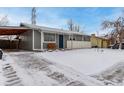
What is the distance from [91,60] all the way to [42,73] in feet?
4.00

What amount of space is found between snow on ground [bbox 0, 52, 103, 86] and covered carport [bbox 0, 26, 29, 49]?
0.23 metres

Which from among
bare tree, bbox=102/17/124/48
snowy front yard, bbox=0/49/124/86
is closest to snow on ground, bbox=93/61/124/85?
snowy front yard, bbox=0/49/124/86

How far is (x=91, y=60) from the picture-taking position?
4590 mm

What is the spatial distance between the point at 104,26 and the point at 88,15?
41 centimetres

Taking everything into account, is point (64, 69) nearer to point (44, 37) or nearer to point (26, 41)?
point (26, 41)

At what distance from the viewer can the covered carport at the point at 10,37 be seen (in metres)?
4.33

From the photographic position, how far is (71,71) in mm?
4148

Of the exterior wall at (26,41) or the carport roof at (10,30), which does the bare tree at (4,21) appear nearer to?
the carport roof at (10,30)

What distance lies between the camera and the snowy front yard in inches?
149

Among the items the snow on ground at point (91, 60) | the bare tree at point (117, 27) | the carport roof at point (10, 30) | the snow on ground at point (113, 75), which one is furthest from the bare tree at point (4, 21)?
the snow on ground at point (113, 75)

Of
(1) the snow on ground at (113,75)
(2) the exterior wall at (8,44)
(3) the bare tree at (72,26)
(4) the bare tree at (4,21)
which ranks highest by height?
(4) the bare tree at (4,21)

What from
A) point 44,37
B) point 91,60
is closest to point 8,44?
point 91,60
